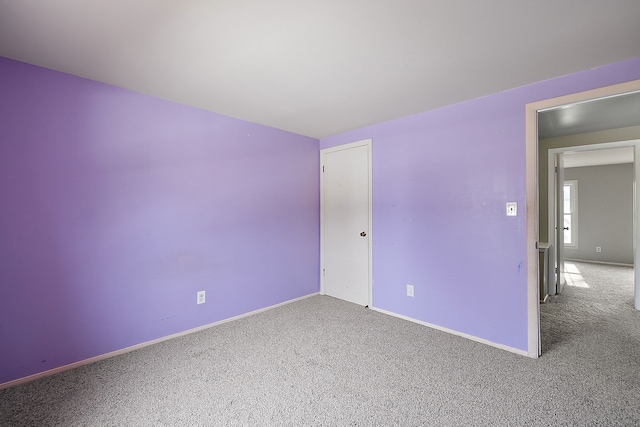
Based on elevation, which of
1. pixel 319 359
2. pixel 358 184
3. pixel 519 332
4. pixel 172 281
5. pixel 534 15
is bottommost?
pixel 319 359

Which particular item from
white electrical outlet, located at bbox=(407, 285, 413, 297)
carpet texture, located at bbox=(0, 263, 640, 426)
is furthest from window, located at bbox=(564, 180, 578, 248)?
white electrical outlet, located at bbox=(407, 285, 413, 297)

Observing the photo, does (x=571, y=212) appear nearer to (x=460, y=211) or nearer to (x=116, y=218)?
(x=460, y=211)

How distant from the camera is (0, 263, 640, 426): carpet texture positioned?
5.10 ft

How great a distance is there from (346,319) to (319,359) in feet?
2.80

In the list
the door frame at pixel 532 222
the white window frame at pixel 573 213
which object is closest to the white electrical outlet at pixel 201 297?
the door frame at pixel 532 222

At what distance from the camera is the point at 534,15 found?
141 cm

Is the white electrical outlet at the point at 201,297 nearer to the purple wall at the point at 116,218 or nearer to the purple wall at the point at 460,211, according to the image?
the purple wall at the point at 116,218

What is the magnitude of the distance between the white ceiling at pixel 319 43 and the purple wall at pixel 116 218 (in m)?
0.29

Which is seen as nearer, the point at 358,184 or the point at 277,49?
the point at 277,49

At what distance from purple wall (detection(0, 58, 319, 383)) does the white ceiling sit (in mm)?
286

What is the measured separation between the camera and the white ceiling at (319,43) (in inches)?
54.0

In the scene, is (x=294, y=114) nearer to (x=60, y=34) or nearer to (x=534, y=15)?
(x=60, y=34)

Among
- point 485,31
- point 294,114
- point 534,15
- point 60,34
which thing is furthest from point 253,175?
point 534,15

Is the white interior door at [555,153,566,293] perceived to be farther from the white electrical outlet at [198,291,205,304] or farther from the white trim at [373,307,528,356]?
the white electrical outlet at [198,291,205,304]
